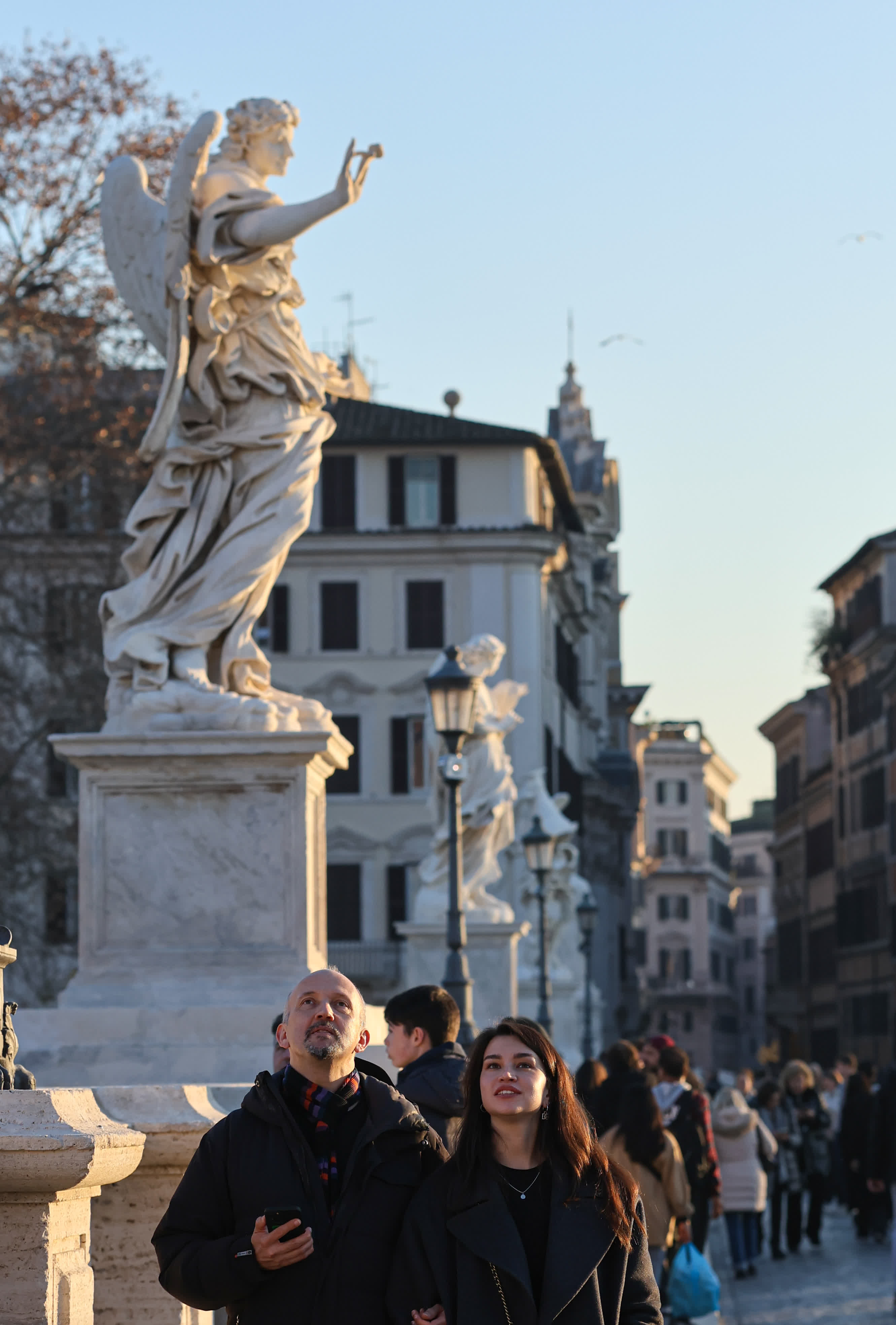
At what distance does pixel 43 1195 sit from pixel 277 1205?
0.46 metres

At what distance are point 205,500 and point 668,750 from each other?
460 ft

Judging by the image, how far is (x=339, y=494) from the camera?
63.0 metres

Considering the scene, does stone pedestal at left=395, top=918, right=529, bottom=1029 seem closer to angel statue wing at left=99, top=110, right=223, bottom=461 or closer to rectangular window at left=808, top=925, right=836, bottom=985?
angel statue wing at left=99, top=110, right=223, bottom=461

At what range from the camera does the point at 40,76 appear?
92.5 feet

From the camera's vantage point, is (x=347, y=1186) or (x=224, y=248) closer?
(x=347, y=1186)

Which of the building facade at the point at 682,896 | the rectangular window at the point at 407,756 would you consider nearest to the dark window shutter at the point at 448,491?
the rectangular window at the point at 407,756

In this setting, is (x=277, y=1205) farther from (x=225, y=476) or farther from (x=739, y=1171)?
(x=739, y=1171)

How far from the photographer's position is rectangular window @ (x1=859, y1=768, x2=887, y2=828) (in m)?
87.2

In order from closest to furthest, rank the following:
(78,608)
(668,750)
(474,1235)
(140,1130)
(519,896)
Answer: (474,1235) < (140,1130) < (78,608) < (519,896) < (668,750)

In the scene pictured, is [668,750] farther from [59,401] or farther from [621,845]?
[59,401]

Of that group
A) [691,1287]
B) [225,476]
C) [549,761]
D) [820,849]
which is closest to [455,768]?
[691,1287]

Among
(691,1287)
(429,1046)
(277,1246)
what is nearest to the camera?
(277,1246)

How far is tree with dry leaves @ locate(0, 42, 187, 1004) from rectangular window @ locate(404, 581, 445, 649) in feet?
104

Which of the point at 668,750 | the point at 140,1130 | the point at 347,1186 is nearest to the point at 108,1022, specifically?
the point at 140,1130
